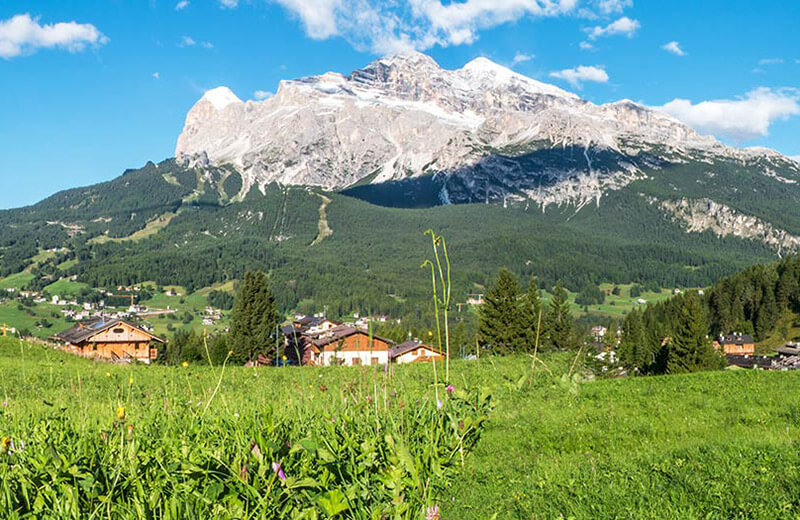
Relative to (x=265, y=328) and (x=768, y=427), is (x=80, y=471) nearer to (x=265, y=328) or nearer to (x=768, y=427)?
(x=768, y=427)

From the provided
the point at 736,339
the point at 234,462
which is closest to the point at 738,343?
the point at 736,339

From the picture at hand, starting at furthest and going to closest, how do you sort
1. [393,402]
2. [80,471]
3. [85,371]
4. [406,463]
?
[85,371]
[393,402]
[406,463]
[80,471]

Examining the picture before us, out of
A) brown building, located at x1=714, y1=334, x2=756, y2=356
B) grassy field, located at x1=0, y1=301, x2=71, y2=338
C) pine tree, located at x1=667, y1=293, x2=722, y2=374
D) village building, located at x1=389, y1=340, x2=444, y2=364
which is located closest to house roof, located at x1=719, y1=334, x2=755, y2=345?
brown building, located at x1=714, y1=334, x2=756, y2=356

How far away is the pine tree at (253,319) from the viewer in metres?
58.5

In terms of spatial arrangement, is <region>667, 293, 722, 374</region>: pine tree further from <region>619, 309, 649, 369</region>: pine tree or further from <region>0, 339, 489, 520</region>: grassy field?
<region>0, 339, 489, 520</region>: grassy field

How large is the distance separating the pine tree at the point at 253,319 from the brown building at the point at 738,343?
291ft

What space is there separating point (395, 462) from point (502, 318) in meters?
41.4

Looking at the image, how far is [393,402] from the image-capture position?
7.42 meters

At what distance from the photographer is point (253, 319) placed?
5947cm

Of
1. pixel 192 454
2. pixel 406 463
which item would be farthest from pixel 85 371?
pixel 406 463

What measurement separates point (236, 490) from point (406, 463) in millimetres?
1245

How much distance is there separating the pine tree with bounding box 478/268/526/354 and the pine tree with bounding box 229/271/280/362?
75.9ft

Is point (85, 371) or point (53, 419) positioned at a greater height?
point (53, 419)

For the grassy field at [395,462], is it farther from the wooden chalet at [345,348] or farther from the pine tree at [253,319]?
the pine tree at [253,319]
